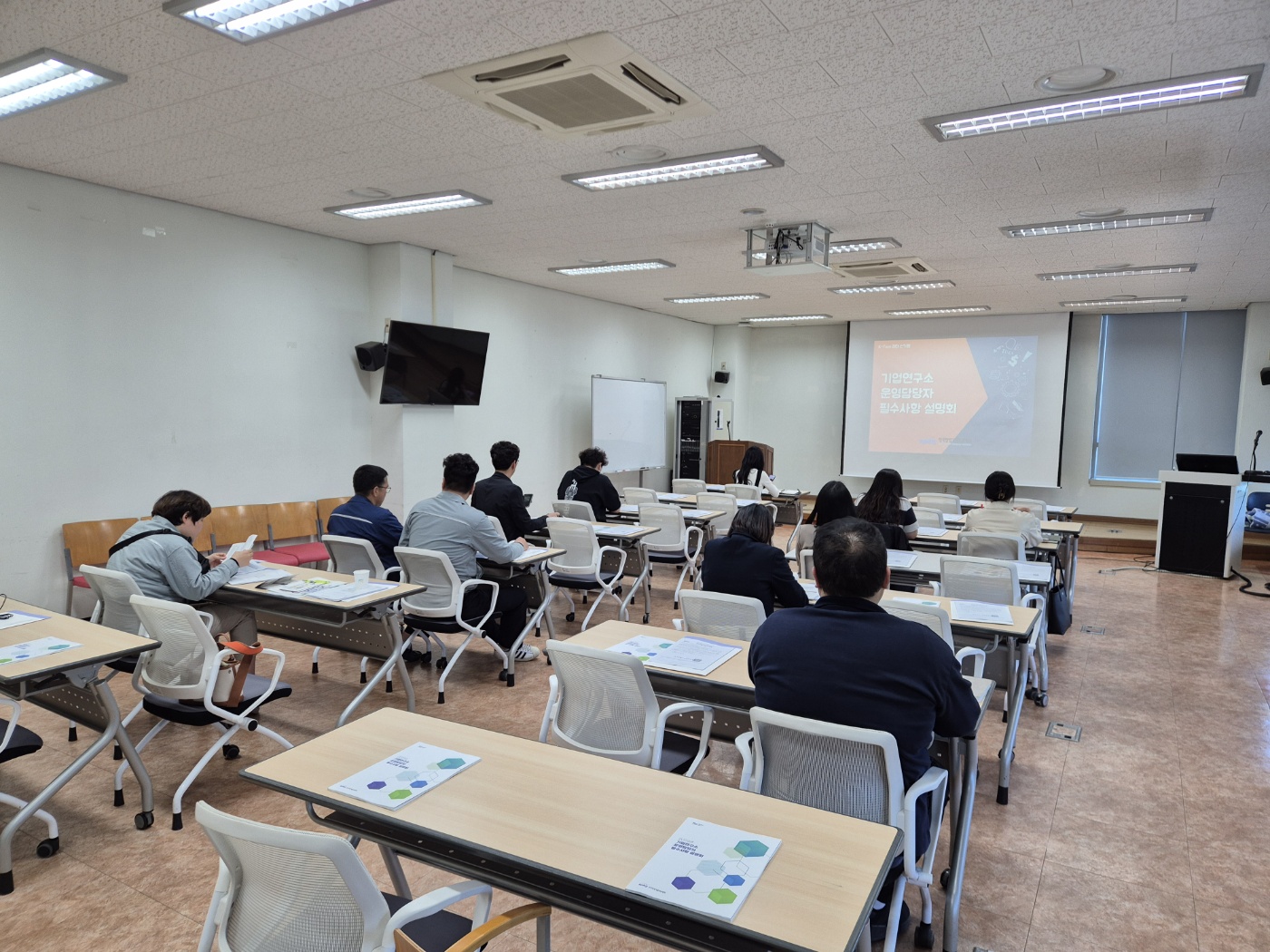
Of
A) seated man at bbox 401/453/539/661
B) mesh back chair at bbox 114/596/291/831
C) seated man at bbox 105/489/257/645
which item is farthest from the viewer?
seated man at bbox 401/453/539/661

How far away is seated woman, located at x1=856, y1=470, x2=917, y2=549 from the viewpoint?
16.5 ft

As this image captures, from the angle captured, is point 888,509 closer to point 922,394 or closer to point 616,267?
point 616,267

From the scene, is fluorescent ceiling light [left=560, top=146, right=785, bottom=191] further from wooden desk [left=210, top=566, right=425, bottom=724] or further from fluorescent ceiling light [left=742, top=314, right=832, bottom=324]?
fluorescent ceiling light [left=742, top=314, right=832, bottom=324]

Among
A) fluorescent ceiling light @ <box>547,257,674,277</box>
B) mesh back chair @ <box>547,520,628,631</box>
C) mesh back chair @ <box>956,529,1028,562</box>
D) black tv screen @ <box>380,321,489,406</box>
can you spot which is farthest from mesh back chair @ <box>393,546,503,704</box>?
fluorescent ceiling light @ <box>547,257,674,277</box>

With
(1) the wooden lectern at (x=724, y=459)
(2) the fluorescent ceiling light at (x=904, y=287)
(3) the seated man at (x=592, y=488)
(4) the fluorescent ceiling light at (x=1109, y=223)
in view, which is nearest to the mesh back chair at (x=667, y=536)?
(3) the seated man at (x=592, y=488)

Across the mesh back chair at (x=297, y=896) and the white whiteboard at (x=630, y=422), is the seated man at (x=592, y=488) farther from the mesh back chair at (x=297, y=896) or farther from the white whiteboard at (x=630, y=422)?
the mesh back chair at (x=297, y=896)

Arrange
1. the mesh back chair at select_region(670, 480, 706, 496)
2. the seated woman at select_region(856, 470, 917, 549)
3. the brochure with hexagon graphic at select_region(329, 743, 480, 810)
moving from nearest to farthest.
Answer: the brochure with hexagon graphic at select_region(329, 743, 480, 810) < the seated woman at select_region(856, 470, 917, 549) < the mesh back chair at select_region(670, 480, 706, 496)

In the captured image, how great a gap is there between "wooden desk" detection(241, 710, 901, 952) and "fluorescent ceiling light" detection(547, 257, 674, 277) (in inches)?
264

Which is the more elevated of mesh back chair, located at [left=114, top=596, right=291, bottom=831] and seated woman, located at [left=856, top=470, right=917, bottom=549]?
seated woman, located at [left=856, top=470, right=917, bottom=549]

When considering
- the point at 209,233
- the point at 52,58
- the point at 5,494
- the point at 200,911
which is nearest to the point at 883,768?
the point at 200,911

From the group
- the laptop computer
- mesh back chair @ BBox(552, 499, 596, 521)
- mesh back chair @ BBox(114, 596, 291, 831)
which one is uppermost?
the laptop computer

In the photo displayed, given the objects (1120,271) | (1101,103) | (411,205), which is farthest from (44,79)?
(1120,271)

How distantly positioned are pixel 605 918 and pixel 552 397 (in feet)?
29.2

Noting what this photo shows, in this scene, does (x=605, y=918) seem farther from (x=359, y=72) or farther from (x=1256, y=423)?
(x=1256, y=423)
